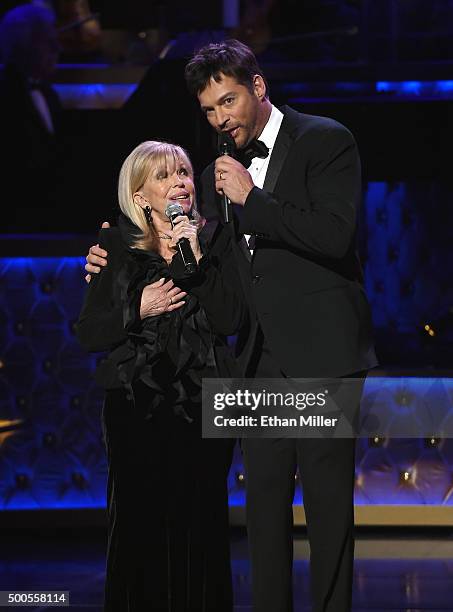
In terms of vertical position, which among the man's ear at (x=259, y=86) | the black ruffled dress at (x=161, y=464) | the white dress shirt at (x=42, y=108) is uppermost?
the white dress shirt at (x=42, y=108)

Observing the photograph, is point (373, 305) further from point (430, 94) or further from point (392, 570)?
point (392, 570)

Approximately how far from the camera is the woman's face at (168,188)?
110 inches

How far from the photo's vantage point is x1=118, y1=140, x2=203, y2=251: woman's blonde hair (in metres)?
2.84

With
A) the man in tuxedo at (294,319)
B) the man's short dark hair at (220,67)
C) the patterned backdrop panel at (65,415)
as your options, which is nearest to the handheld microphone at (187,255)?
the man in tuxedo at (294,319)

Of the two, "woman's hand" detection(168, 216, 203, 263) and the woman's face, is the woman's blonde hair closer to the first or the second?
the woman's face

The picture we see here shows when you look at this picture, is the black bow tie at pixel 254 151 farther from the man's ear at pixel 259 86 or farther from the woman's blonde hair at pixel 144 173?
the woman's blonde hair at pixel 144 173

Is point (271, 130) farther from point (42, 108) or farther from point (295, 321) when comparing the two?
point (42, 108)

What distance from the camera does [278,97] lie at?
187 inches

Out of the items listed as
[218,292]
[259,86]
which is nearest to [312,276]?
[218,292]

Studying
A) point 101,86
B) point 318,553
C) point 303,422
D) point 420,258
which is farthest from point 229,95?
point 101,86

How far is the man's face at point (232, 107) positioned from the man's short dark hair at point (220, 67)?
0.01 m

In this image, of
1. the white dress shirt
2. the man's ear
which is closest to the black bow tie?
the man's ear

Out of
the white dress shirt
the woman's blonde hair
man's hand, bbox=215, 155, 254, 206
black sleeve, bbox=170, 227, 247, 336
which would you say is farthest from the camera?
the white dress shirt

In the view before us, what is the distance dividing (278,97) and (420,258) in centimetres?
93
